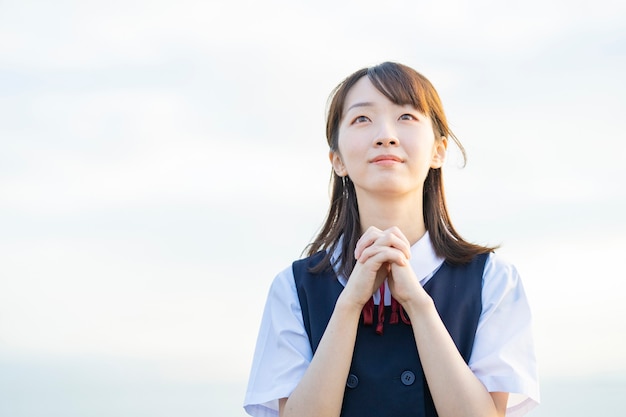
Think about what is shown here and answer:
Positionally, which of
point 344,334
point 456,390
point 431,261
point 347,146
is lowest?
point 456,390

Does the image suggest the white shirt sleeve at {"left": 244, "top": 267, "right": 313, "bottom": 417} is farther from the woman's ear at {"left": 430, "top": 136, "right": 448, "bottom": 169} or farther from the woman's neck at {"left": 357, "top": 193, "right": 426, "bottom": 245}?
the woman's ear at {"left": 430, "top": 136, "right": 448, "bottom": 169}

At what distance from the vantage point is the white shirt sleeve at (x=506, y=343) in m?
3.02

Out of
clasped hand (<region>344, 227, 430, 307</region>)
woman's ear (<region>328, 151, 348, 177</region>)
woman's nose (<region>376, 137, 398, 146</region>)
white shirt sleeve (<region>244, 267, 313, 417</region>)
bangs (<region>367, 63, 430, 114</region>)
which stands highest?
bangs (<region>367, 63, 430, 114</region>)

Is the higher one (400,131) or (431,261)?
(400,131)

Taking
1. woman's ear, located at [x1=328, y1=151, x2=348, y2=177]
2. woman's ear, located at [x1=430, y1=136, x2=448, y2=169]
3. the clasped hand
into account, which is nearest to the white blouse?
the clasped hand

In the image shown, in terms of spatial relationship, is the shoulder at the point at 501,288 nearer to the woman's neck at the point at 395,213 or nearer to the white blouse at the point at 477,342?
the white blouse at the point at 477,342

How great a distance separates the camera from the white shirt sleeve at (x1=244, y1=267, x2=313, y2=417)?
125 inches

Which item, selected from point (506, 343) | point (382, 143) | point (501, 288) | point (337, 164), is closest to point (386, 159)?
point (382, 143)

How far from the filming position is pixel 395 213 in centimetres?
333

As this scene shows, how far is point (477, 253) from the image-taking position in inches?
131

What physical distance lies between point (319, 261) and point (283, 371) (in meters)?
0.47

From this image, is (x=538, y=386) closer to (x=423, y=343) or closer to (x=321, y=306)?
(x=423, y=343)

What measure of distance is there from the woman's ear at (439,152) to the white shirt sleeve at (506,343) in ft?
1.46

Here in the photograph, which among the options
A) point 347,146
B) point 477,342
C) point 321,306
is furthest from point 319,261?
point 477,342
